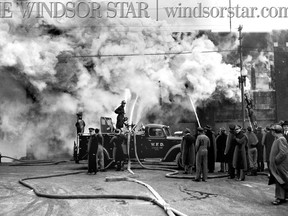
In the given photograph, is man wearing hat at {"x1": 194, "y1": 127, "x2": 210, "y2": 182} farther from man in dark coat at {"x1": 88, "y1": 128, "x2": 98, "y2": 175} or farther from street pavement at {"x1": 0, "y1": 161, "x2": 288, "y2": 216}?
man in dark coat at {"x1": 88, "y1": 128, "x2": 98, "y2": 175}

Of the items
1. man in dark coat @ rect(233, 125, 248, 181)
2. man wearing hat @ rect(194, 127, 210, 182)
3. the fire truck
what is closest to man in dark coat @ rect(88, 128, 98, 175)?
the fire truck

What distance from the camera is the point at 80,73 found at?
2236 centimetres

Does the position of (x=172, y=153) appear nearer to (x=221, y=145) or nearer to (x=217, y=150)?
(x=217, y=150)

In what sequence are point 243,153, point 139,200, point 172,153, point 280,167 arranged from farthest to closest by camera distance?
point 172,153 < point 243,153 < point 139,200 < point 280,167

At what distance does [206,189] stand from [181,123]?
19327mm

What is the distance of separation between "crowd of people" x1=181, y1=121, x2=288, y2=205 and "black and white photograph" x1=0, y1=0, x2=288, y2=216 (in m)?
0.03

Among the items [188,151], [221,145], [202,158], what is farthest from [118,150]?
[202,158]

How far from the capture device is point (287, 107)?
29.3 meters

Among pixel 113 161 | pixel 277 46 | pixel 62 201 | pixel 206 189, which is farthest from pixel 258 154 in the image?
pixel 277 46

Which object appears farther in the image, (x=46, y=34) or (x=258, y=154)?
(x=46, y=34)

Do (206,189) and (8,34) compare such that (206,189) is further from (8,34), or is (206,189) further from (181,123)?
(181,123)

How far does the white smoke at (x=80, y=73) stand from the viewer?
2036cm

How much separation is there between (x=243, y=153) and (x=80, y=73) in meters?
14.2

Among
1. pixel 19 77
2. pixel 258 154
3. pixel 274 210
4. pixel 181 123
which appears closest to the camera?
pixel 274 210
